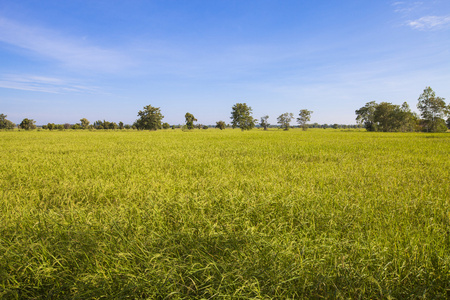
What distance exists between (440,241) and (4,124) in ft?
512

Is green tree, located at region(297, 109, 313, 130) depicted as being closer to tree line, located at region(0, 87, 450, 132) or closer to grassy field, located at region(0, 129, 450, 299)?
tree line, located at region(0, 87, 450, 132)

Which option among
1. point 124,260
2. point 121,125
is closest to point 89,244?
point 124,260

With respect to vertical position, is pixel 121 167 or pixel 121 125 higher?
pixel 121 125

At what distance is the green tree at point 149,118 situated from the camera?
83031 millimetres

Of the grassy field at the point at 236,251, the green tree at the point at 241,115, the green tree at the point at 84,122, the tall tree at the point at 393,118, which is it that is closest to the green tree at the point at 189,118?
the green tree at the point at 241,115

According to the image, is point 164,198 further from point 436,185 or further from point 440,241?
point 436,185

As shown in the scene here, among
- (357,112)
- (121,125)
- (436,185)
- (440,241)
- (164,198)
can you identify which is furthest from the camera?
(121,125)

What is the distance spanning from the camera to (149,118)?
273 ft

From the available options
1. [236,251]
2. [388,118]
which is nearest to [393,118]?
[388,118]

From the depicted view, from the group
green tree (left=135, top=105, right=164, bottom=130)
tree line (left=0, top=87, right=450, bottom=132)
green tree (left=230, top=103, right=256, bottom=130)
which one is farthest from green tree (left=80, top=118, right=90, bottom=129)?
green tree (left=230, top=103, right=256, bottom=130)

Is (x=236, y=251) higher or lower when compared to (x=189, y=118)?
lower

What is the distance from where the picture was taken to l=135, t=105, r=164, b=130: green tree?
272 feet

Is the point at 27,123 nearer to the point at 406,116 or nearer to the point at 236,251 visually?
the point at 236,251

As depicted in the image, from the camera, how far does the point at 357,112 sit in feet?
338
